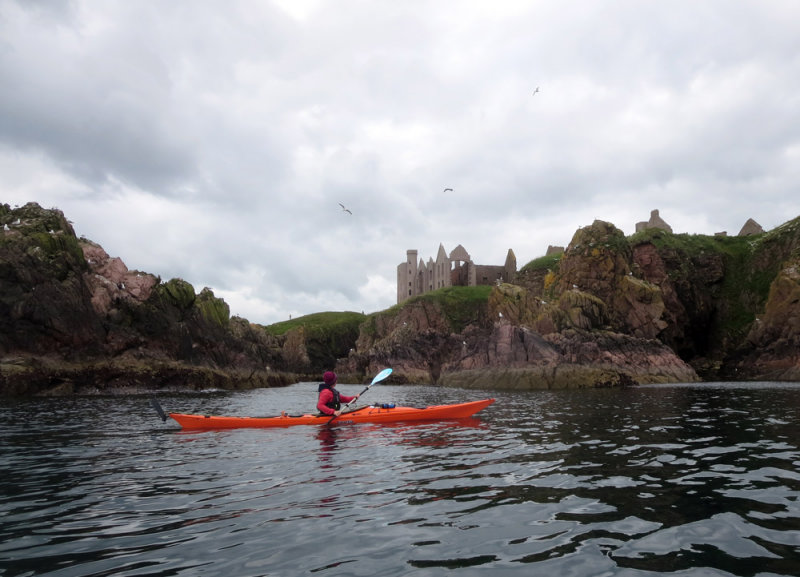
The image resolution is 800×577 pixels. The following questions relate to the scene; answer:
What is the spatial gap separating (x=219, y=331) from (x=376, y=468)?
46.8 metres

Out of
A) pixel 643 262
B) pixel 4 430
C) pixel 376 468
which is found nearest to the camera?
pixel 376 468

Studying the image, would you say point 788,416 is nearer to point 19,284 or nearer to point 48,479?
point 48,479

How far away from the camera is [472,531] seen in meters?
6.45

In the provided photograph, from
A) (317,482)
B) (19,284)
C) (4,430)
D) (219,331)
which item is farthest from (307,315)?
(317,482)

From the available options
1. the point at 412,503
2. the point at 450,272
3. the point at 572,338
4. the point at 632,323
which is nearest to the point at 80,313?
the point at 412,503

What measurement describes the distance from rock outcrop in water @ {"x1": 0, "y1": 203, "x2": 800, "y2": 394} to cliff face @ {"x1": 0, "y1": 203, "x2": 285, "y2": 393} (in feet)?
0.35

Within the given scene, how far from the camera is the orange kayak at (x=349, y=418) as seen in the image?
1805 cm

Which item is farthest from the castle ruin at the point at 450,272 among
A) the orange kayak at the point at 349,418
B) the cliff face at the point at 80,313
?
the orange kayak at the point at 349,418

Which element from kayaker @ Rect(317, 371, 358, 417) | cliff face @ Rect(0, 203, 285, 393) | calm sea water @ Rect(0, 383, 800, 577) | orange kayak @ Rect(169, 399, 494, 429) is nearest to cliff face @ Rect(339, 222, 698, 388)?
orange kayak @ Rect(169, 399, 494, 429)

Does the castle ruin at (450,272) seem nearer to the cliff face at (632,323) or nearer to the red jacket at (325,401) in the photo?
the cliff face at (632,323)

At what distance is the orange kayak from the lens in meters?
18.0

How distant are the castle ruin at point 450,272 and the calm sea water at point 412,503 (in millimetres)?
98770

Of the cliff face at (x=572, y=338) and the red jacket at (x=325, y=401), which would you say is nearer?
the red jacket at (x=325, y=401)

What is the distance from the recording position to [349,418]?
18688 mm
